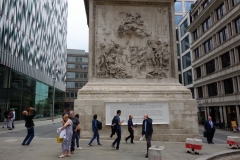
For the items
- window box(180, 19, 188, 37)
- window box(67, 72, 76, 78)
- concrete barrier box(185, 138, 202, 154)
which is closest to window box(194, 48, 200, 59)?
window box(180, 19, 188, 37)

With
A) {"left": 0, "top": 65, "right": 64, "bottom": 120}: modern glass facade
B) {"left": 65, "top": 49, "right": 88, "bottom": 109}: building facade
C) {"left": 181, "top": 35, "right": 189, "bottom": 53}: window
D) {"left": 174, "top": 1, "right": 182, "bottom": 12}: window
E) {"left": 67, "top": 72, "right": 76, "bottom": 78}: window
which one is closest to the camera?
{"left": 0, "top": 65, "right": 64, "bottom": 120}: modern glass facade

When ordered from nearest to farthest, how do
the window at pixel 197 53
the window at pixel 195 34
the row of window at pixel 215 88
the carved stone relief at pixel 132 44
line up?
1. the carved stone relief at pixel 132 44
2. the row of window at pixel 215 88
3. the window at pixel 197 53
4. the window at pixel 195 34

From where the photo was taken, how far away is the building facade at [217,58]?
1152 inches

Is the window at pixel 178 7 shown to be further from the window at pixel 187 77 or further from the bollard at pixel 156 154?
the bollard at pixel 156 154

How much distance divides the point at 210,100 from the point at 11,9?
3644 centimetres

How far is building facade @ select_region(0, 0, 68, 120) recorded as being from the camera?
94.7 feet

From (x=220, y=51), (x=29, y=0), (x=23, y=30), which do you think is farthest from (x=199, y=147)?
(x=29, y=0)

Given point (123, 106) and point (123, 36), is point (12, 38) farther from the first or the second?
point (123, 106)

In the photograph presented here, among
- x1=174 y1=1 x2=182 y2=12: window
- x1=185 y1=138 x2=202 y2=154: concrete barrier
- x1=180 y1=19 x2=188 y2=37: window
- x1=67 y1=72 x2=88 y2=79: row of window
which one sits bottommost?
x1=185 y1=138 x2=202 y2=154: concrete barrier

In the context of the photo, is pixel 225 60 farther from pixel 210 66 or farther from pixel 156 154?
pixel 156 154

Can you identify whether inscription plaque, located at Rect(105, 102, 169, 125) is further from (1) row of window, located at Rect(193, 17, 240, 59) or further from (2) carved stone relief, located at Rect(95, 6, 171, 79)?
(1) row of window, located at Rect(193, 17, 240, 59)

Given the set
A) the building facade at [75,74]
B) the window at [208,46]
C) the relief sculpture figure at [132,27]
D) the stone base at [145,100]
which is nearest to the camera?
the stone base at [145,100]

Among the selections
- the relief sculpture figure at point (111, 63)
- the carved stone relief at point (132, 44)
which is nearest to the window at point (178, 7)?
the carved stone relief at point (132, 44)

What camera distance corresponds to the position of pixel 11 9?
97.8ft
